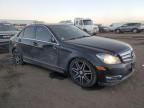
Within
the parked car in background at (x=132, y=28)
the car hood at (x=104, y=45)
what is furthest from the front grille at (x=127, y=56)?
the parked car in background at (x=132, y=28)

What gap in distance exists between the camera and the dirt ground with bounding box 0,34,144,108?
393 centimetres

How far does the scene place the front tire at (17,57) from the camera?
279 inches

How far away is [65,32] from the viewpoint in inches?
226

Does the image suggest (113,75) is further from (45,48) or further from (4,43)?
(4,43)

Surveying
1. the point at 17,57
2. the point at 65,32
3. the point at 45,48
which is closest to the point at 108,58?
the point at 65,32

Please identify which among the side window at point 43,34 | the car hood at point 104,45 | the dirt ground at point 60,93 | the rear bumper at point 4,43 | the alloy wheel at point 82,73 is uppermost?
the side window at point 43,34

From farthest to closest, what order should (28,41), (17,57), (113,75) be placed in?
(17,57) → (28,41) → (113,75)

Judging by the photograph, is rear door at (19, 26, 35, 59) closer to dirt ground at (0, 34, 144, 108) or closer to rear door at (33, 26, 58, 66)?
rear door at (33, 26, 58, 66)

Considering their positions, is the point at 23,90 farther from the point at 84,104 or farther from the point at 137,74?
the point at 137,74

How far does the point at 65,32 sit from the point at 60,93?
201 cm

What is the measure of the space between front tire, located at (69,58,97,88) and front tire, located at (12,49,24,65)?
2.76m

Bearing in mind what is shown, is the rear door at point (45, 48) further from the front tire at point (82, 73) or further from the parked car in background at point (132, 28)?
the parked car in background at point (132, 28)

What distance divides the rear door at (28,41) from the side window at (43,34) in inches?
10.9

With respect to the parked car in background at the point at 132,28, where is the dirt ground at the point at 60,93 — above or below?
below
